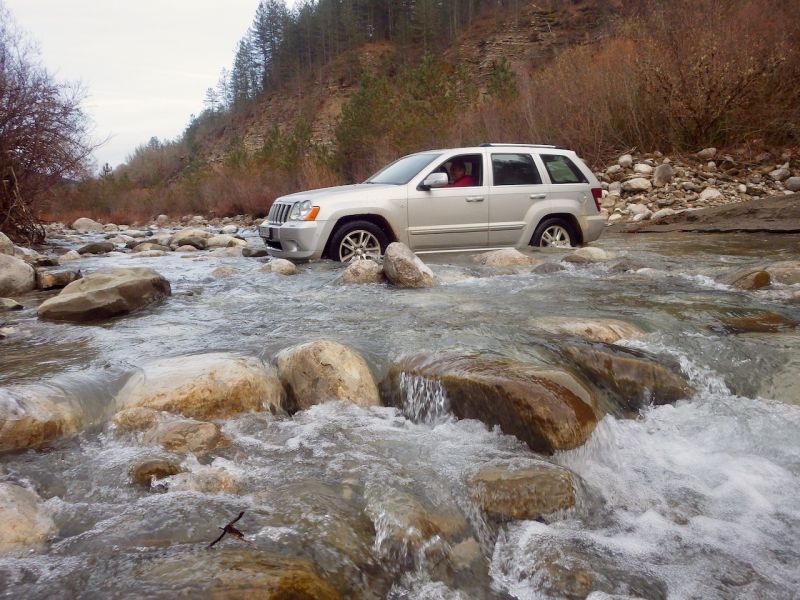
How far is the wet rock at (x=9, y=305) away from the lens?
6.49 metres

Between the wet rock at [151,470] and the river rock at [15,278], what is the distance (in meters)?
5.74

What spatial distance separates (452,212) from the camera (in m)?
8.66

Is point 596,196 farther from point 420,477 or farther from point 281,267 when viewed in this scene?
point 420,477

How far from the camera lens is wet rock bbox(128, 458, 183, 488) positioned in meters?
2.88

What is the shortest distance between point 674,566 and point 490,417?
1294 millimetres

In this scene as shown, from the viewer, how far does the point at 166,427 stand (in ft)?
11.1

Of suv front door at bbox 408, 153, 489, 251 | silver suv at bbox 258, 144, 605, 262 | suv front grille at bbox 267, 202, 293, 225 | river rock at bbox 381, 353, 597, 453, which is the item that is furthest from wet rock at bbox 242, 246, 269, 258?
river rock at bbox 381, 353, 597, 453

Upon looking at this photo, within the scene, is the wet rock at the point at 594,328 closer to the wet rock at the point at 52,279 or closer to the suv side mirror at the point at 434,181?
the suv side mirror at the point at 434,181

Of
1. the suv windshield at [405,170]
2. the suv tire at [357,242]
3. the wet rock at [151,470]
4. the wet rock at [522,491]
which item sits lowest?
the wet rock at [522,491]

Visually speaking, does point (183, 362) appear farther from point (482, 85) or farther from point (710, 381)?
point (482, 85)

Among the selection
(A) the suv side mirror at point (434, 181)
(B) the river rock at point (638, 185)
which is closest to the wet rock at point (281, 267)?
(A) the suv side mirror at point (434, 181)

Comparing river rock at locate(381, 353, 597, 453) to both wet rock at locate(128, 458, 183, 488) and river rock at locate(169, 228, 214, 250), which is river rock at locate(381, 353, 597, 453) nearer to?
wet rock at locate(128, 458, 183, 488)

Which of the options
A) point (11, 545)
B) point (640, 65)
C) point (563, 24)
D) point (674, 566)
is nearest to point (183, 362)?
point (11, 545)

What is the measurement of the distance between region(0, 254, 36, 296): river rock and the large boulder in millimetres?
1731
